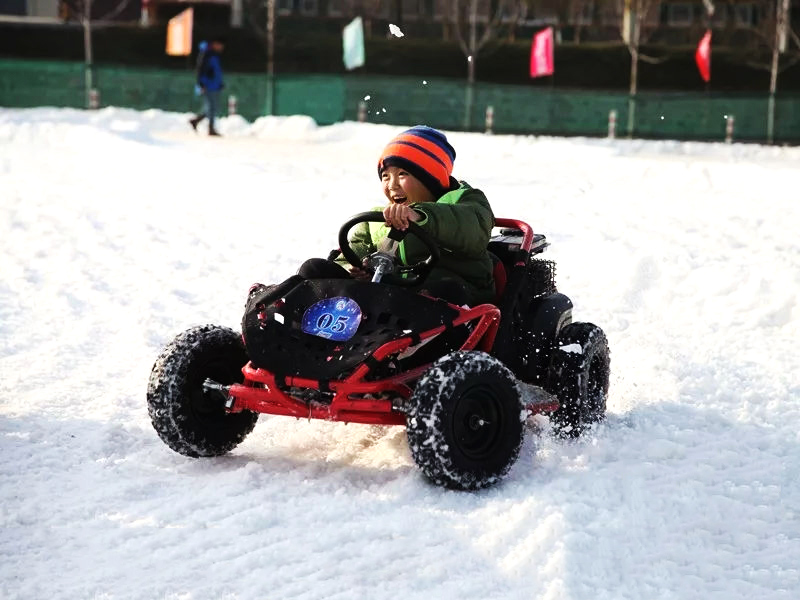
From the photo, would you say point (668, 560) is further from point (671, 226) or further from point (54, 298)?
point (671, 226)

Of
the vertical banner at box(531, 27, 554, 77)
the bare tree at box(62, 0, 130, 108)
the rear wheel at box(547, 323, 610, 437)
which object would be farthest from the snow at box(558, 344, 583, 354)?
the vertical banner at box(531, 27, 554, 77)

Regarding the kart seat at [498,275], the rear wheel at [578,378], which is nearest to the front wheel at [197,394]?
the kart seat at [498,275]

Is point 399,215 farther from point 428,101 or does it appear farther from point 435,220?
point 428,101

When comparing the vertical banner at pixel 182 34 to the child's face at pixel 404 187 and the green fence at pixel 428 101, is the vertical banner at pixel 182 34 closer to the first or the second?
the green fence at pixel 428 101

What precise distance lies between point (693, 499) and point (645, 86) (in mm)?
38166

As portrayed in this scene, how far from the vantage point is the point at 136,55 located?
42.5 meters

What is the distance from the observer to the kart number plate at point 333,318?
5.35m

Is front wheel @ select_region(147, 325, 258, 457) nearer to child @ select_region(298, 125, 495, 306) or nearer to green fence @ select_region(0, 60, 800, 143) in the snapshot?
child @ select_region(298, 125, 495, 306)

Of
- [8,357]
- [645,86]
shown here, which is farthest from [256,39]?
[8,357]

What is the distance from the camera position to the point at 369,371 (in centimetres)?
522

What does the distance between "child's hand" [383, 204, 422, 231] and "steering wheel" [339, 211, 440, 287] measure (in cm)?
3

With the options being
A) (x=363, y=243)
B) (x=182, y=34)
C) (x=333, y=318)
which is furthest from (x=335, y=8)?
(x=333, y=318)

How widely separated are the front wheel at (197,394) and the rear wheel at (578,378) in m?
1.43

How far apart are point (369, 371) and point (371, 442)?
2.83 feet
